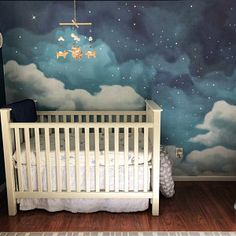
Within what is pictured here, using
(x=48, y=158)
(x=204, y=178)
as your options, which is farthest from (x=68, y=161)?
(x=204, y=178)

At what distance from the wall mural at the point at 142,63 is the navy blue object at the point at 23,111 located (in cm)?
32

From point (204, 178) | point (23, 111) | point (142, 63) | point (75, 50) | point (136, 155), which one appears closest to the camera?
point (136, 155)

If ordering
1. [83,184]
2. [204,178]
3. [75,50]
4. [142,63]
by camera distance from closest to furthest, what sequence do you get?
1. [83,184]
2. [75,50]
3. [142,63]
4. [204,178]

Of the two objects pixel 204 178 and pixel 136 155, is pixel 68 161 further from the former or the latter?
pixel 204 178

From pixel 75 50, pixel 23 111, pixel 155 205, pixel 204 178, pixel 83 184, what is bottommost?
pixel 204 178

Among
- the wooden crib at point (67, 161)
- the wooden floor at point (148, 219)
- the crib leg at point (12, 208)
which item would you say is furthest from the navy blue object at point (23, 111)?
the wooden floor at point (148, 219)

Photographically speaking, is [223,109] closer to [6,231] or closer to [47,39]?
[47,39]

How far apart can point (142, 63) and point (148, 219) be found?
64.2 inches

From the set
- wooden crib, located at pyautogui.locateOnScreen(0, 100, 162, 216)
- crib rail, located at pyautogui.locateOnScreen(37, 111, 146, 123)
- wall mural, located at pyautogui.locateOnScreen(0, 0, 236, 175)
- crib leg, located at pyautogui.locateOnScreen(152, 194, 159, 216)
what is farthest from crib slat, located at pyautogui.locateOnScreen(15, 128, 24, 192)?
crib leg, located at pyautogui.locateOnScreen(152, 194, 159, 216)

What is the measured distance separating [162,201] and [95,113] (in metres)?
1.17

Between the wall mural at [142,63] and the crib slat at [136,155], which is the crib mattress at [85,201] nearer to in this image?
the crib slat at [136,155]

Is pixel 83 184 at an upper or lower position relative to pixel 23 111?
lower

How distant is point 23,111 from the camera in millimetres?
2861

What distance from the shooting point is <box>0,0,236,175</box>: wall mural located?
10.5 ft
